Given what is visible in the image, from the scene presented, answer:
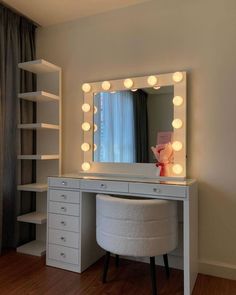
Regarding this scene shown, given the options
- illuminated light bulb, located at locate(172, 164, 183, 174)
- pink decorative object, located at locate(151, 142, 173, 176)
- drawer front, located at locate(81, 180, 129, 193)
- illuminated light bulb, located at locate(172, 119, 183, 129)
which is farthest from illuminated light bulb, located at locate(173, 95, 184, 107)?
drawer front, located at locate(81, 180, 129, 193)

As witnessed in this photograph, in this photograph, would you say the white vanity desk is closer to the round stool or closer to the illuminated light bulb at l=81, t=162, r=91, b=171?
the round stool

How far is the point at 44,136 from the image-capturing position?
2959mm

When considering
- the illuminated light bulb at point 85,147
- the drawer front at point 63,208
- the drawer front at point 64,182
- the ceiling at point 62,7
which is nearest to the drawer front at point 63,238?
the drawer front at point 63,208

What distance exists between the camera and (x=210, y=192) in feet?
7.30

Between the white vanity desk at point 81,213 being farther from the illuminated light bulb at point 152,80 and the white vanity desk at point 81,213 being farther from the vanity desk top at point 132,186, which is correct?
the illuminated light bulb at point 152,80

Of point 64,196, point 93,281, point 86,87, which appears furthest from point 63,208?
point 86,87

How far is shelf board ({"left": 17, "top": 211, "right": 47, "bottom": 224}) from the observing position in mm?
2614

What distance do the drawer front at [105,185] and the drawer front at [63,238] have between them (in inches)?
17.7

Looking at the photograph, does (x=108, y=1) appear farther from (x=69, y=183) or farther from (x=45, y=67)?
(x=69, y=183)

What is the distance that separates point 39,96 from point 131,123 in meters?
1.01

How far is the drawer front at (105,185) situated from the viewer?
2092 millimetres

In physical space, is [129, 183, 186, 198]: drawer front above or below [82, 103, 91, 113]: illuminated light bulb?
below

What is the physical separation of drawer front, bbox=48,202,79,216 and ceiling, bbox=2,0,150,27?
→ 6.36ft

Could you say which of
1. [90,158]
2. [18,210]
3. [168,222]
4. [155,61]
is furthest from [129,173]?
[18,210]
